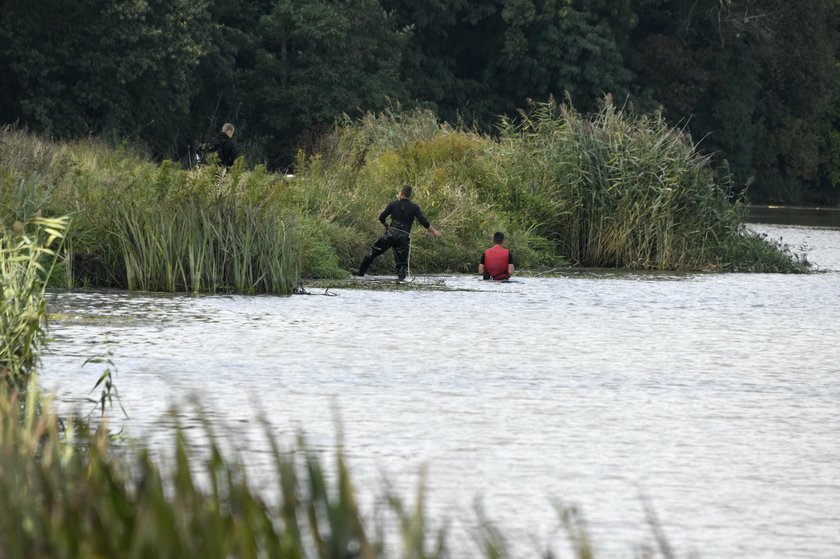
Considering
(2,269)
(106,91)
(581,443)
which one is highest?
(106,91)

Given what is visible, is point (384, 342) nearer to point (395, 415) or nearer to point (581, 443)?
point (395, 415)

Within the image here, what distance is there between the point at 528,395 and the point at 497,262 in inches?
468

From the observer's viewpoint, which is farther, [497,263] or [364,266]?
[364,266]

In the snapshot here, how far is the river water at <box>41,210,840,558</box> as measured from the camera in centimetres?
886

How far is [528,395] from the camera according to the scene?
13109 mm

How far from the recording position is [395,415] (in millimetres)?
11805

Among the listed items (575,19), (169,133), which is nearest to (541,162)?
(169,133)

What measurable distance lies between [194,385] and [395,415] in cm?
194

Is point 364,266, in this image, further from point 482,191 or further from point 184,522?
point 184,522

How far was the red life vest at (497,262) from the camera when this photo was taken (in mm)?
24922

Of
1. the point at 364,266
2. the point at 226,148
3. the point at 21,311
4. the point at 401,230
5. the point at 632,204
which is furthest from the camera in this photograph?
the point at 632,204

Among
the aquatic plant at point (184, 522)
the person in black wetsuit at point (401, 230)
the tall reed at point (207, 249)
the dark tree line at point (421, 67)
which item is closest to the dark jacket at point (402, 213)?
the person in black wetsuit at point (401, 230)

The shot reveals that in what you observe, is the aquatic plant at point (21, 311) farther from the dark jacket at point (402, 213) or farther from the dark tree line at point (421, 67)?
the dark tree line at point (421, 67)

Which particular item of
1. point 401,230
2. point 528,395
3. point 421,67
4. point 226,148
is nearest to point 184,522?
point 528,395
